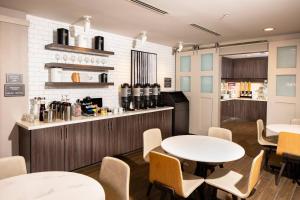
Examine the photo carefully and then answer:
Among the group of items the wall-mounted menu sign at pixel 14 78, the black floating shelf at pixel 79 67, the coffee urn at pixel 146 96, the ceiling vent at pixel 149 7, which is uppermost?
the ceiling vent at pixel 149 7

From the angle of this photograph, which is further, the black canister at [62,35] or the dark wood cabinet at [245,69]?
the dark wood cabinet at [245,69]

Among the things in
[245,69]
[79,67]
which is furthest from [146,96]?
[245,69]

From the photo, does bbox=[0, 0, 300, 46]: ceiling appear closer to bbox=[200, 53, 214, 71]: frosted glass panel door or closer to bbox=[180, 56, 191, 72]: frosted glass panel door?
bbox=[200, 53, 214, 71]: frosted glass panel door

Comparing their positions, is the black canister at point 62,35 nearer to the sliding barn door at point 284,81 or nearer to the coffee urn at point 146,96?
the coffee urn at point 146,96

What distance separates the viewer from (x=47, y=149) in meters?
3.12

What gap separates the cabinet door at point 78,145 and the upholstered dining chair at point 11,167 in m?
1.38

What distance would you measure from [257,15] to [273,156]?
279 centimetres

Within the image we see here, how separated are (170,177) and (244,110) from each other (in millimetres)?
7001

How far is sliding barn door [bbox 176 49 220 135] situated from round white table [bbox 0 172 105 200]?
450cm

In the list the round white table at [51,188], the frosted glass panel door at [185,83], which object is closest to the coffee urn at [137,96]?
the frosted glass panel door at [185,83]

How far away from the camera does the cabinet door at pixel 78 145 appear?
3365 millimetres

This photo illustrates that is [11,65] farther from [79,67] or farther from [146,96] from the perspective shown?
[146,96]

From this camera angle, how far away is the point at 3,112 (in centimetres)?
310

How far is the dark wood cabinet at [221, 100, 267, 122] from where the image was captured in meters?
7.77
